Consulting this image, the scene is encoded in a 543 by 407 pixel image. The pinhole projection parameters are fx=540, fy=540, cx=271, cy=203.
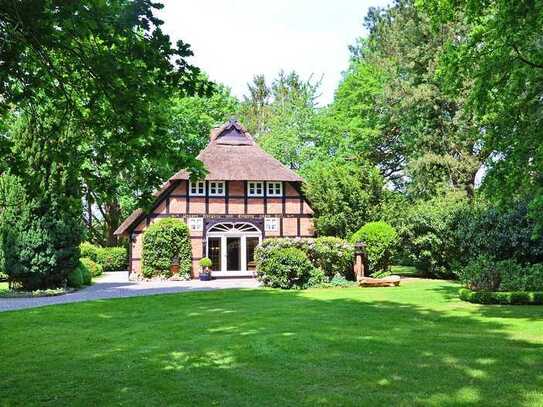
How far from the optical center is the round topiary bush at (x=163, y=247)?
2544cm

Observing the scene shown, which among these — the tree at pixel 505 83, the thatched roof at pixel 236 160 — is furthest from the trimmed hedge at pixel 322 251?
the tree at pixel 505 83

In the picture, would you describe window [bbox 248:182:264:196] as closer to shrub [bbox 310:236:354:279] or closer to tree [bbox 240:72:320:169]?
shrub [bbox 310:236:354:279]

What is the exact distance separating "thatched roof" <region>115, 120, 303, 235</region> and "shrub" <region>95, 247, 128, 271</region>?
797 centimetres

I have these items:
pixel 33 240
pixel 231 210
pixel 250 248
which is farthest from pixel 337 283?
pixel 33 240

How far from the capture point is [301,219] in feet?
92.8

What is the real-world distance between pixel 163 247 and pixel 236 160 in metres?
6.02

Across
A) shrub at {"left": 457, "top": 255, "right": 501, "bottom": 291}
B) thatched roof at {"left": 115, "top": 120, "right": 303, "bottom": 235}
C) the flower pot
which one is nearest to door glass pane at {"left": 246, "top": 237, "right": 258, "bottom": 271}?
the flower pot

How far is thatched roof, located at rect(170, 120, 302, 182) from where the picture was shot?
2702cm

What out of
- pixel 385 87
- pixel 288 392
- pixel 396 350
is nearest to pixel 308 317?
pixel 396 350

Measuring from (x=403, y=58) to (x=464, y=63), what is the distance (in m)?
19.9

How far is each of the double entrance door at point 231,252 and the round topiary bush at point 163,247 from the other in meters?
Answer: 1.69

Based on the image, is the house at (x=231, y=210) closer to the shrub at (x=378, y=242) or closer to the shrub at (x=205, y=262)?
the shrub at (x=205, y=262)

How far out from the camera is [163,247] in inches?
1006

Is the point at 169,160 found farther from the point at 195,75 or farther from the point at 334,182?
the point at 334,182
